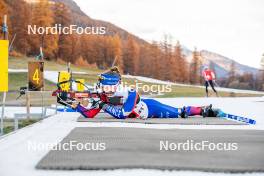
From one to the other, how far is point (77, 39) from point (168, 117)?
389 inches

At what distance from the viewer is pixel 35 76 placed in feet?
23.9

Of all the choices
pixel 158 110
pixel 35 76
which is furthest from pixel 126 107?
pixel 35 76

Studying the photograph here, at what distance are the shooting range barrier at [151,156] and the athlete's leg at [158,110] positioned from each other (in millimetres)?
2075

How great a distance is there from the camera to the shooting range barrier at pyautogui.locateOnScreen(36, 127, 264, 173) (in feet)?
7.73

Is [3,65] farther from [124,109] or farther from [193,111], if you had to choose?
[193,111]

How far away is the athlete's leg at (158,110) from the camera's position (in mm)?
5863

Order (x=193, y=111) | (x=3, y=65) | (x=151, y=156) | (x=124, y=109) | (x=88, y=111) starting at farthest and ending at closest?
(x=193, y=111)
(x=88, y=111)
(x=124, y=109)
(x=3, y=65)
(x=151, y=156)

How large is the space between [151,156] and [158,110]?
10.7 feet

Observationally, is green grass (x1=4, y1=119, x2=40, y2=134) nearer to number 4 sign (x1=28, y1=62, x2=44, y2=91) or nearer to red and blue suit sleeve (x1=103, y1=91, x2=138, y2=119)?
number 4 sign (x1=28, y1=62, x2=44, y2=91)

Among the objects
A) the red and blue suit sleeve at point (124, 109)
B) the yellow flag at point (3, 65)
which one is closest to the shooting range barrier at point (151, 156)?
the yellow flag at point (3, 65)

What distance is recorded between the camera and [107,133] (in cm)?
390

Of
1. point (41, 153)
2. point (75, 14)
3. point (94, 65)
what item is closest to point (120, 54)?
point (94, 65)

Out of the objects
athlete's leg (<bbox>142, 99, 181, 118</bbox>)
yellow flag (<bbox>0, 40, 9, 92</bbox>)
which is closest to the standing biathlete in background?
athlete's leg (<bbox>142, 99, 181, 118</bbox>)

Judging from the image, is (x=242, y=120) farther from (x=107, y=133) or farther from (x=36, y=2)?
(x=36, y=2)
